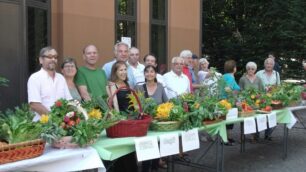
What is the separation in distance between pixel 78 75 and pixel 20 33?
1952mm

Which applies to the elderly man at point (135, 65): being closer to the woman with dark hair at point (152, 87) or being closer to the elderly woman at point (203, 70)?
the woman with dark hair at point (152, 87)

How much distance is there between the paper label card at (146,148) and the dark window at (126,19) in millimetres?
5385

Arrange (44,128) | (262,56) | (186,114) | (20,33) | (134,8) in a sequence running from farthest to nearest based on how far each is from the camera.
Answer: (262,56) < (134,8) < (20,33) < (186,114) < (44,128)

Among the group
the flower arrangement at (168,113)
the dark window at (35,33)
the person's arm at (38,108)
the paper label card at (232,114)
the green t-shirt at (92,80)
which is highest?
the dark window at (35,33)

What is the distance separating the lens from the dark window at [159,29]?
33.5 ft

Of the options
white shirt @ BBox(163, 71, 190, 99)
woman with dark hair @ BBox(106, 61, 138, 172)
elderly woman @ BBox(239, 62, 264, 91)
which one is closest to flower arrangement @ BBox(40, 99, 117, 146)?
woman with dark hair @ BBox(106, 61, 138, 172)

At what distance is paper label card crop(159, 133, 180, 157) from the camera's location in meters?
4.01

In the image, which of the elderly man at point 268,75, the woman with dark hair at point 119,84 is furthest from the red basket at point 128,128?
the elderly man at point 268,75

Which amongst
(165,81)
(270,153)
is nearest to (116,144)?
(165,81)

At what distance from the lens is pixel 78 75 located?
5.03m

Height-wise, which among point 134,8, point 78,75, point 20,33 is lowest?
point 78,75

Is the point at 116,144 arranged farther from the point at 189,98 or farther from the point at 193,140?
the point at 189,98

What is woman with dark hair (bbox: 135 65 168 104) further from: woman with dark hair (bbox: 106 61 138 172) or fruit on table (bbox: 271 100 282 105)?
fruit on table (bbox: 271 100 282 105)

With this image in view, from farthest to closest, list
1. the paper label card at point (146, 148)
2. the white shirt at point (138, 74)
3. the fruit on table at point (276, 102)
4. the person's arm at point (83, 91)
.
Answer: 1. the fruit on table at point (276, 102)
2. the white shirt at point (138, 74)
3. the person's arm at point (83, 91)
4. the paper label card at point (146, 148)
